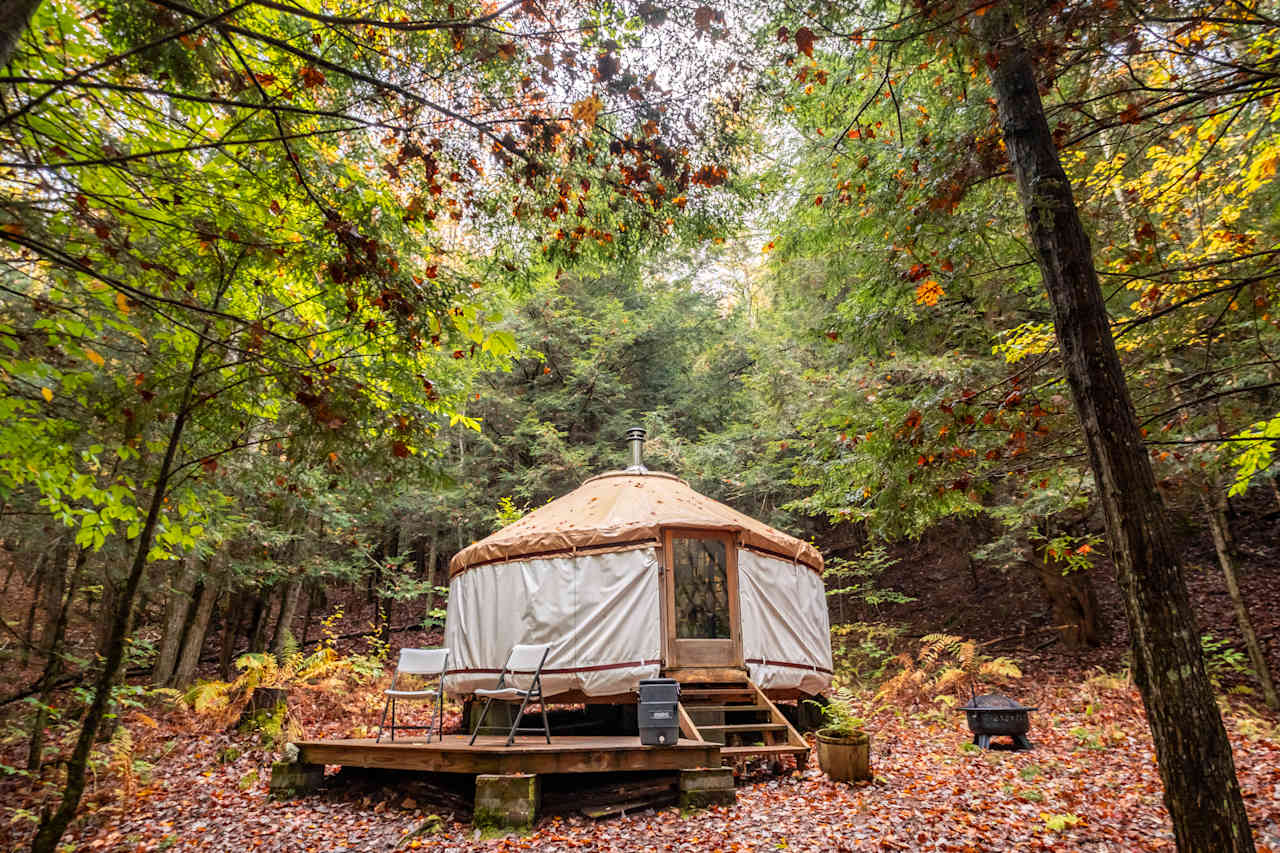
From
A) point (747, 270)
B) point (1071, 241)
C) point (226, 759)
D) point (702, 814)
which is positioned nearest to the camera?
point (1071, 241)

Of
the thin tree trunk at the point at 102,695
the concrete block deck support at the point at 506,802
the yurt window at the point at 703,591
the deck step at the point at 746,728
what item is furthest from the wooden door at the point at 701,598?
the thin tree trunk at the point at 102,695

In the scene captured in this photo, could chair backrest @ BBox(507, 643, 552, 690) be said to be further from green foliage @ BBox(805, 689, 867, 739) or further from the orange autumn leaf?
the orange autumn leaf

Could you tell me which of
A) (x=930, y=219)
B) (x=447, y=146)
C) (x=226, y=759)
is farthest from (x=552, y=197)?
(x=226, y=759)

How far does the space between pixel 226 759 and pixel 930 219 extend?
763 cm

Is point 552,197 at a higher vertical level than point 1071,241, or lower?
higher

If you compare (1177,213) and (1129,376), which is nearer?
(1129,376)

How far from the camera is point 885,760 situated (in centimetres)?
597

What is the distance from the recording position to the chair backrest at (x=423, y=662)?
5.51m

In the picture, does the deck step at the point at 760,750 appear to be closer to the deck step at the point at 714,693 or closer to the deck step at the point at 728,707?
the deck step at the point at 728,707

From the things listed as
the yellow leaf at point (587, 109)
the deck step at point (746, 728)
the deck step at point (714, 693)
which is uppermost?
the yellow leaf at point (587, 109)

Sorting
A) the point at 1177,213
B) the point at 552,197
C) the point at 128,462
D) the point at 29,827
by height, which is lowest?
the point at 29,827

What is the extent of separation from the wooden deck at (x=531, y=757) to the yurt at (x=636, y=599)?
153cm

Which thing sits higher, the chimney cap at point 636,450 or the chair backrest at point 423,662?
the chimney cap at point 636,450

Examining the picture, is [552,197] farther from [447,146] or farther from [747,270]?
[747,270]
